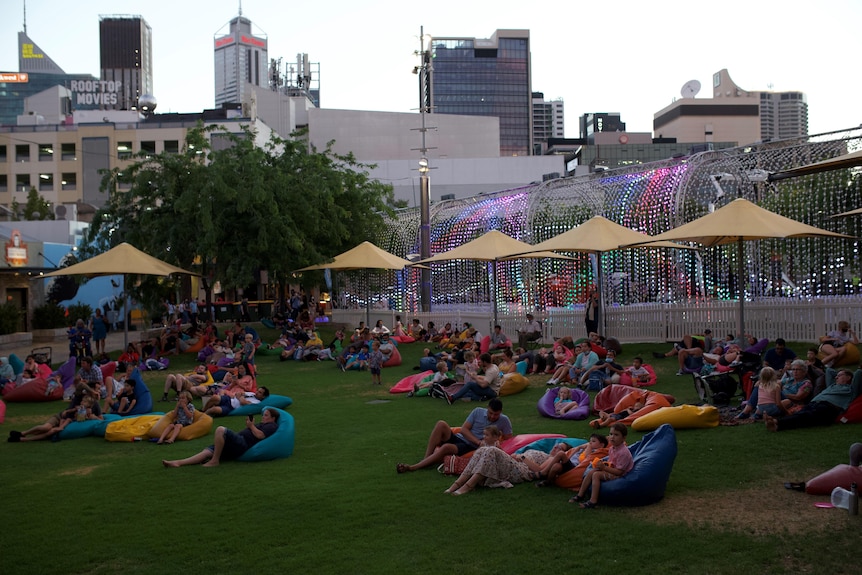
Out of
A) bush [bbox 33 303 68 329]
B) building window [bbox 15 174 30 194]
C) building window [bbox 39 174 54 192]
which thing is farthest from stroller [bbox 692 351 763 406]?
building window [bbox 15 174 30 194]

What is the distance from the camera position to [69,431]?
13.0m

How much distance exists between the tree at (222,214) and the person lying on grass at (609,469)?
19.1 metres

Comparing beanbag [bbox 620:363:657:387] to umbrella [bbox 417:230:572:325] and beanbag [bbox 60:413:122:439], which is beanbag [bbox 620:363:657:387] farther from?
beanbag [bbox 60:413:122:439]

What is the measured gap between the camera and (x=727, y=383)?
1278 cm

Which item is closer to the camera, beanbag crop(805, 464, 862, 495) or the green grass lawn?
the green grass lawn

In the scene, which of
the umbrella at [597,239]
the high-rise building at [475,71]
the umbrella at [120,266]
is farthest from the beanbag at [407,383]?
the high-rise building at [475,71]

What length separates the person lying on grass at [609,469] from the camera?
7.89 meters

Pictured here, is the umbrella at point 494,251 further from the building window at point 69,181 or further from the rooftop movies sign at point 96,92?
the rooftop movies sign at point 96,92

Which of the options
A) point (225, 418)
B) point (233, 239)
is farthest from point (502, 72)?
point (225, 418)

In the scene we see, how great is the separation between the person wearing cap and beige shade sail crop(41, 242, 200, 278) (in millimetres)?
9303

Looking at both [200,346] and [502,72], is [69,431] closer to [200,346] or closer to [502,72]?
[200,346]

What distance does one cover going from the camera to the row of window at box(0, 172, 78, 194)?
65.0 meters

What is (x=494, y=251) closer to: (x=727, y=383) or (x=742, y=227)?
(x=742, y=227)

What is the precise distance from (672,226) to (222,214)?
13.4 m
